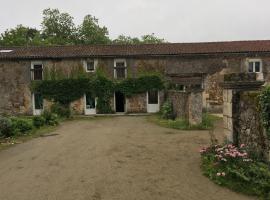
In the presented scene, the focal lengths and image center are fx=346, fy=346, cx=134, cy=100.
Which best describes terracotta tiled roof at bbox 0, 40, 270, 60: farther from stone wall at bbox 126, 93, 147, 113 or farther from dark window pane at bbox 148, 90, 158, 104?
stone wall at bbox 126, 93, 147, 113

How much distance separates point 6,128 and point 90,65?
13735mm

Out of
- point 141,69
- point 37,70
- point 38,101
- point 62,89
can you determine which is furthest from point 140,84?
point 37,70

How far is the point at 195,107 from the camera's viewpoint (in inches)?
739

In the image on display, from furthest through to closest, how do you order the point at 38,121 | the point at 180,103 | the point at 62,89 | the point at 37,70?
1. the point at 37,70
2. the point at 62,89
3. the point at 180,103
4. the point at 38,121

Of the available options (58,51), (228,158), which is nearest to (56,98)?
(58,51)

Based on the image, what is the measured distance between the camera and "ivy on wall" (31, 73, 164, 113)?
1150 inches

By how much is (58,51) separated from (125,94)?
7.28m

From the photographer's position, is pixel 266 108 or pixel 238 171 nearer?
pixel 238 171

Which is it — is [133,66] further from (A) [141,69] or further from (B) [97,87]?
(B) [97,87]

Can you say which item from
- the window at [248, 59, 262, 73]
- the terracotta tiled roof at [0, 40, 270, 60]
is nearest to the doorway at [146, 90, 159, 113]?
the terracotta tiled roof at [0, 40, 270, 60]

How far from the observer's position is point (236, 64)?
29.0 m

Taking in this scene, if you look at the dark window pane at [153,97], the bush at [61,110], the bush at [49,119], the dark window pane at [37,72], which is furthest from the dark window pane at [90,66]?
the bush at [49,119]

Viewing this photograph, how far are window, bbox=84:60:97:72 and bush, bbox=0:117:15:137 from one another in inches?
520

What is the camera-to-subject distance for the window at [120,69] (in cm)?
2986
